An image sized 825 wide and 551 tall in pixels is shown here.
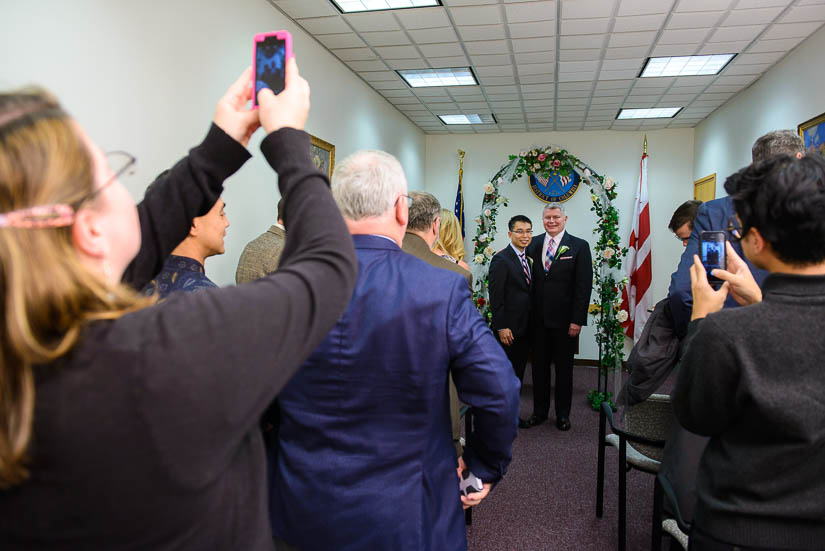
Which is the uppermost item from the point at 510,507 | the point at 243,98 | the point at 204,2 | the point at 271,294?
the point at 204,2

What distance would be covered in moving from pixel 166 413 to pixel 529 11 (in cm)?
403

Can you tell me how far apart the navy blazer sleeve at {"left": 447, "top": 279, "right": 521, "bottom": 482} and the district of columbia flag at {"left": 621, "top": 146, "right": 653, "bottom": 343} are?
6068mm

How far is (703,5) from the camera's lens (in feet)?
12.2

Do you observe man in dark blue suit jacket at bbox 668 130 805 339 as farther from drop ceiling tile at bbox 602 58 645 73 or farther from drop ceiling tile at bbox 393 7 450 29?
drop ceiling tile at bbox 602 58 645 73

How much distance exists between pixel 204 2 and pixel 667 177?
20.5ft

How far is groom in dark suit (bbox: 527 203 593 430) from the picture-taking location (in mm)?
4457

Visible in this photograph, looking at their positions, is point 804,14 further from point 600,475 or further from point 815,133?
point 600,475

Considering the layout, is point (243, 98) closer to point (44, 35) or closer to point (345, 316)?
point (345, 316)

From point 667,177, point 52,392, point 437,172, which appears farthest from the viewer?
point 437,172

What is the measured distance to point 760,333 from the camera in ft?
3.39

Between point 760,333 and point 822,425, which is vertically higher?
point 760,333

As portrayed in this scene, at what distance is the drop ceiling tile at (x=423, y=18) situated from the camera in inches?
152

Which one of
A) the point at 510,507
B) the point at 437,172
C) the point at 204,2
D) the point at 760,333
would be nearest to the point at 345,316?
the point at 760,333

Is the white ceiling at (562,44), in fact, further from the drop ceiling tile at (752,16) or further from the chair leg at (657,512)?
the chair leg at (657,512)
